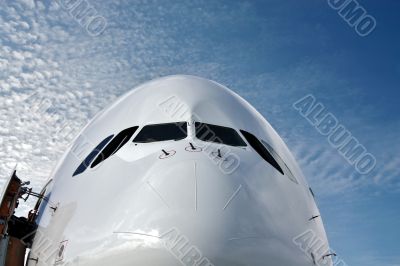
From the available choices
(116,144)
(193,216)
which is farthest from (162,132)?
(193,216)

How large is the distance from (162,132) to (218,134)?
859 millimetres

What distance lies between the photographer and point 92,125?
8945 mm

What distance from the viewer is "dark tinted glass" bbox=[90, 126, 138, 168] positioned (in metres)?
6.98

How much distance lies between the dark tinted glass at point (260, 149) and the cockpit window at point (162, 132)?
3.59ft

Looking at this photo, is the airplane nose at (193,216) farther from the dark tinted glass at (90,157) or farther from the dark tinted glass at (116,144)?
the dark tinted glass at (90,157)

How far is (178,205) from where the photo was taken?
5.30m

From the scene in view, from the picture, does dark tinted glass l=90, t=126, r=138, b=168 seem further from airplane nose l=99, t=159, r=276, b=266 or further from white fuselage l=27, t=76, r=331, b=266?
airplane nose l=99, t=159, r=276, b=266

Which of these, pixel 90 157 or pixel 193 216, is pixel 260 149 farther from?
pixel 90 157

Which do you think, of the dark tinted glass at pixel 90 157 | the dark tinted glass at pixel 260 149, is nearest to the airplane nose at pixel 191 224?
the dark tinted glass at pixel 260 149

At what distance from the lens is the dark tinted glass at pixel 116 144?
698cm

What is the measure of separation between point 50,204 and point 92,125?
80.6 inches

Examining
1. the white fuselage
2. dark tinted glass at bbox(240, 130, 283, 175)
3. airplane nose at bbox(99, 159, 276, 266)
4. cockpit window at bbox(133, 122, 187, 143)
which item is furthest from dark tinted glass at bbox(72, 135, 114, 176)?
dark tinted glass at bbox(240, 130, 283, 175)

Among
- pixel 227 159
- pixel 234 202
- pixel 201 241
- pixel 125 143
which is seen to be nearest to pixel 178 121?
pixel 125 143

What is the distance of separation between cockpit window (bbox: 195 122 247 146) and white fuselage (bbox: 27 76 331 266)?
4.4 inches
